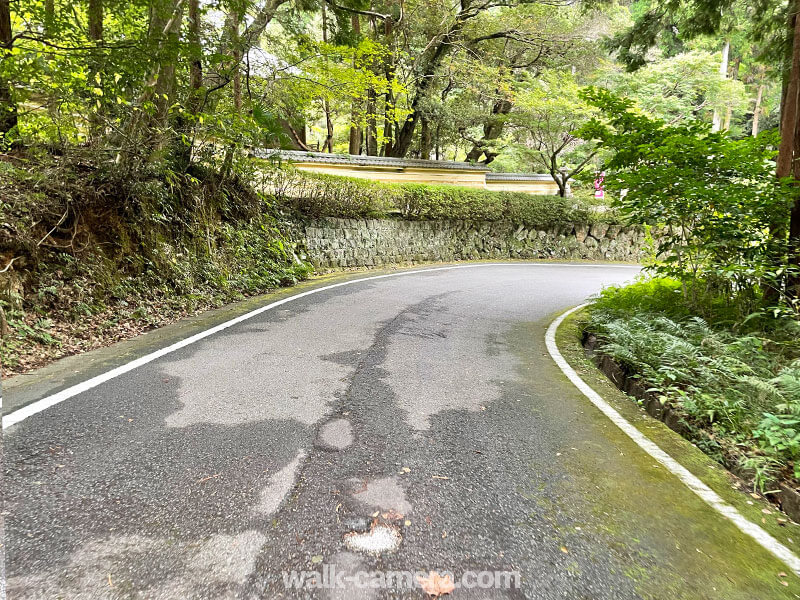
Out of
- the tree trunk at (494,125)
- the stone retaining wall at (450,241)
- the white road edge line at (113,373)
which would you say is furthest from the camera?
the tree trunk at (494,125)

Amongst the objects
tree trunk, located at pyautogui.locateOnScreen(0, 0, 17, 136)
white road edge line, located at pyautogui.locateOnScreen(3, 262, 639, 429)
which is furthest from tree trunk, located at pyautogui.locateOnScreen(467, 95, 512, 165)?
tree trunk, located at pyautogui.locateOnScreen(0, 0, 17, 136)

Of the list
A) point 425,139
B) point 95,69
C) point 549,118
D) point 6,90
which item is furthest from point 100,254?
point 425,139

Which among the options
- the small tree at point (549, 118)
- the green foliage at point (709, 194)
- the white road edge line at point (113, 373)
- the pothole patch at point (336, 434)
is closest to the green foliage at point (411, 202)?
the small tree at point (549, 118)

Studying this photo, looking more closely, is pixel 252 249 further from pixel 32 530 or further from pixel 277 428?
pixel 32 530

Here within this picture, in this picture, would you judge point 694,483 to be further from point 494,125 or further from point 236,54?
point 494,125

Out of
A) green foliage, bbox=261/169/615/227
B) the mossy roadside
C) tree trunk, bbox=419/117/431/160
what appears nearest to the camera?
the mossy roadside

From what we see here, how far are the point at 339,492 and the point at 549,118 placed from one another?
17.0 m

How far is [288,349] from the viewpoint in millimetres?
5137

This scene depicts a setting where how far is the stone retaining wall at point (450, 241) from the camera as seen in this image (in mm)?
Result: 13047

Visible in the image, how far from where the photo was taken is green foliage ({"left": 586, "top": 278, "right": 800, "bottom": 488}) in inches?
118

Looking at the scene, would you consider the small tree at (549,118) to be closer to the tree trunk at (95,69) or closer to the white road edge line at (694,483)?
the white road edge line at (694,483)

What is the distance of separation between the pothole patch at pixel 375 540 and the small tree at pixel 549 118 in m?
13.6

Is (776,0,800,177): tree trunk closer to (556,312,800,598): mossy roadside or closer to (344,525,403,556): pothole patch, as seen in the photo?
(556,312,800,598): mossy roadside

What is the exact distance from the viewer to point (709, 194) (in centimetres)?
530
